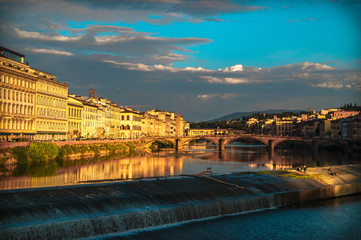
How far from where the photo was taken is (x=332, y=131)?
17650cm

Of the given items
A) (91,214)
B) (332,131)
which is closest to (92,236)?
(91,214)

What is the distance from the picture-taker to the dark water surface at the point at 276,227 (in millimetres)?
29484

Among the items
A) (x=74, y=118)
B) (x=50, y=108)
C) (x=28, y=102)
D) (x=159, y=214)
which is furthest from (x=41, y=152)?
(x=159, y=214)

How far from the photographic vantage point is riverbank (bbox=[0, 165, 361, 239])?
26844mm

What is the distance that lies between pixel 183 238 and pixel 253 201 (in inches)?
459

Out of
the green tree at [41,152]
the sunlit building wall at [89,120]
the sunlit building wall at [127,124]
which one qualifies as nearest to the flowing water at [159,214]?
the green tree at [41,152]

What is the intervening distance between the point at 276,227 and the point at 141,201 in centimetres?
999

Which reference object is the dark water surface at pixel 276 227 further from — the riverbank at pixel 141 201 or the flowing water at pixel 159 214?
the riverbank at pixel 141 201

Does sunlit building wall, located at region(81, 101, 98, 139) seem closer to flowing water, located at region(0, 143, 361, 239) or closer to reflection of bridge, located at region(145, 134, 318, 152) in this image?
reflection of bridge, located at region(145, 134, 318, 152)

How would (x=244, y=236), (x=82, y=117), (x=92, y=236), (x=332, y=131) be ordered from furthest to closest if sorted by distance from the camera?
(x=332, y=131) → (x=82, y=117) → (x=244, y=236) → (x=92, y=236)

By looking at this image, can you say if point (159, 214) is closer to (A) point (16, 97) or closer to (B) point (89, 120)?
(A) point (16, 97)

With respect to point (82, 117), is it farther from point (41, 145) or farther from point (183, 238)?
point (183, 238)

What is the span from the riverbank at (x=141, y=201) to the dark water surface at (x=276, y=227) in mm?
1229

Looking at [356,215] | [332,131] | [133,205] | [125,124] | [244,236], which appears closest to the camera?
[244,236]
